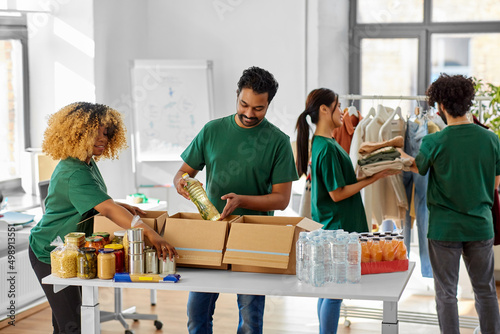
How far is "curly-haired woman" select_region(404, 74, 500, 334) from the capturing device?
271 centimetres

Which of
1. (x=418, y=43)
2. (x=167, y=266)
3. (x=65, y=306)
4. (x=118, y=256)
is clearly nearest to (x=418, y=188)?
(x=167, y=266)

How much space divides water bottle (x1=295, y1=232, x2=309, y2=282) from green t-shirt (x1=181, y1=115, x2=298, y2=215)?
0.48m

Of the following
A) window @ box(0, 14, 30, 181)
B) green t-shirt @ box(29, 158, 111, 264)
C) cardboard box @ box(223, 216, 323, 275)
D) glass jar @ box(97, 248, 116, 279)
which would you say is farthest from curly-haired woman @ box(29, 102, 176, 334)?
window @ box(0, 14, 30, 181)

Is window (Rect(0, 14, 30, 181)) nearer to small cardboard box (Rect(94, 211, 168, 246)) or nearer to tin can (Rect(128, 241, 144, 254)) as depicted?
small cardboard box (Rect(94, 211, 168, 246))

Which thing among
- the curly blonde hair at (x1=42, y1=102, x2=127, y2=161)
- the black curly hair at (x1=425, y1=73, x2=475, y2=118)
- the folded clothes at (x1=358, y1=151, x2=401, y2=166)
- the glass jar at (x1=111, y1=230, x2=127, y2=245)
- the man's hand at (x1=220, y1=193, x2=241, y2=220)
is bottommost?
the glass jar at (x1=111, y1=230, x2=127, y2=245)

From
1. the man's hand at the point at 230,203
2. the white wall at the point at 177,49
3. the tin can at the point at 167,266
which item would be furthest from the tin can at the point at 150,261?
the white wall at the point at 177,49

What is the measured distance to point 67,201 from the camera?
221 cm

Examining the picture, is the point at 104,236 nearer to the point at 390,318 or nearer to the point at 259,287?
the point at 259,287

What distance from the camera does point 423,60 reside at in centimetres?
520

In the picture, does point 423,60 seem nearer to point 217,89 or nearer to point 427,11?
point 427,11

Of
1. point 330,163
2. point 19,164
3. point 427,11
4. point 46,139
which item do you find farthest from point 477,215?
point 19,164

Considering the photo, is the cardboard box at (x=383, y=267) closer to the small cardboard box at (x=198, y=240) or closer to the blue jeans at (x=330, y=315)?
the small cardboard box at (x=198, y=240)

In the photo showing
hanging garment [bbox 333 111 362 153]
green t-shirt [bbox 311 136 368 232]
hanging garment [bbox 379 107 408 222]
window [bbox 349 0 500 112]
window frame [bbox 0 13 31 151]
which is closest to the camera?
green t-shirt [bbox 311 136 368 232]

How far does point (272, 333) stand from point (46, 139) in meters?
1.86
